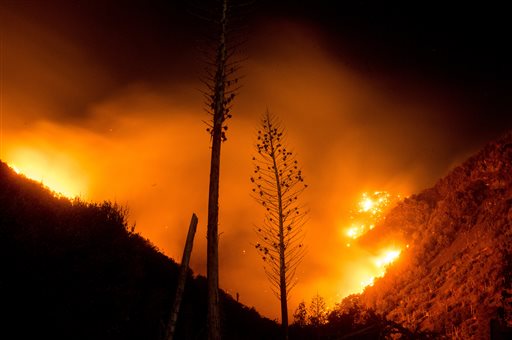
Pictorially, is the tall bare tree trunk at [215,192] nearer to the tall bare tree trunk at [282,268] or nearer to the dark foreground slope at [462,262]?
the tall bare tree trunk at [282,268]

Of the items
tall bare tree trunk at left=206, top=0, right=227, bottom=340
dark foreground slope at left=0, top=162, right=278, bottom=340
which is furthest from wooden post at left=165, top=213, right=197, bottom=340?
tall bare tree trunk at left=206, top=0, right=227, bottom=340

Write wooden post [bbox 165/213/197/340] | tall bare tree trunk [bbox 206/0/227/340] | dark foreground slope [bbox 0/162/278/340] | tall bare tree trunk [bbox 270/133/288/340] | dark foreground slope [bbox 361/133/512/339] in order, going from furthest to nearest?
dark foreground slope [bbox 361/133/512/339] < tall bare tree trunk [bbox 270/133/288/340] < tall bare tree trunk [bbox 206/0/227/340] < wooden post [bbox 165/213/197/340] < dark foreground slope [bbox 0/162/278/340]

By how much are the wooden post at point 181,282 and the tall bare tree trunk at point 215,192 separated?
0.53m

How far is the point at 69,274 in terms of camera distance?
29.7ft

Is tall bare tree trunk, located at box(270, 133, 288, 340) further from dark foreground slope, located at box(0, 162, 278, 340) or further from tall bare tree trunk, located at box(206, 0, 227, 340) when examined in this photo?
tall bare tree trunk, located at box(206, 0, 227, 340)

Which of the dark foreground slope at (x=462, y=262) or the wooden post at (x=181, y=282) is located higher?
the dark foreground slope at (x=462, y=262)

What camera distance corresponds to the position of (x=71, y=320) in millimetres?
8133

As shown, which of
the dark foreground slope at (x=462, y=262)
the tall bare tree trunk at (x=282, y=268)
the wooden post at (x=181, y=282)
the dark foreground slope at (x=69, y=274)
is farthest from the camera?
the dark foreground slope at (x=462, y=262)

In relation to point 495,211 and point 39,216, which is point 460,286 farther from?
point 39,216

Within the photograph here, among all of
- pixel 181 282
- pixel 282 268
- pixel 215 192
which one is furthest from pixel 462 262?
pixel 181 282

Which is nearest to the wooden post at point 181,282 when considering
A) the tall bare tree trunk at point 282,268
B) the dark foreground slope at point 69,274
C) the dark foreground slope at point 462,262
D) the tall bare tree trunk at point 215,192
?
the dark foreground slope at point 69,274

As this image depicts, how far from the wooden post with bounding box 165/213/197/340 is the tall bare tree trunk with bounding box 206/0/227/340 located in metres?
0.53

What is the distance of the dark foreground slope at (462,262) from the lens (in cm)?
1986

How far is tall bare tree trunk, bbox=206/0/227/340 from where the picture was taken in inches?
348
